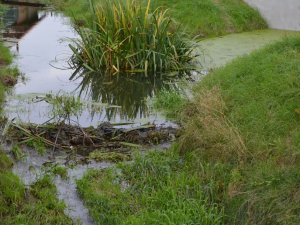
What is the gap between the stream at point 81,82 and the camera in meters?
5.10

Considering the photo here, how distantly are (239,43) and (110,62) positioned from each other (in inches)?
165

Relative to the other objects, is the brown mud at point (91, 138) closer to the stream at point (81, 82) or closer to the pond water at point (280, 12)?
the stream at point (81, 82)

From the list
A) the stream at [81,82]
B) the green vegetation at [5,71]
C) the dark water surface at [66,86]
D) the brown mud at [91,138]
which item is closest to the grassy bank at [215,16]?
the stream at [81,82]

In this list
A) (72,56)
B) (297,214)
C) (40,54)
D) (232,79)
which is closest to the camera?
(297,214)

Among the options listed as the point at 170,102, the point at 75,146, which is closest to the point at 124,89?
the point at 170,102

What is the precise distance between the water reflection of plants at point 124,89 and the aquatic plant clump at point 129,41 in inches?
9.7

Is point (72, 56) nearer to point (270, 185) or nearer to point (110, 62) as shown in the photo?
point (110, 62)

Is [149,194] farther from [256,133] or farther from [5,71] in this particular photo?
[5,71]

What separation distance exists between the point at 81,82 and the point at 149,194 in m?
4.87

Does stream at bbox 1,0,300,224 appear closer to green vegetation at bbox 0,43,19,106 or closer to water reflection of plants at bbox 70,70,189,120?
water reflection of plants at bbox 70,70,189,120

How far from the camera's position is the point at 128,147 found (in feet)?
18.2

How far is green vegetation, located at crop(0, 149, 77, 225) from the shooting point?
3.84 meters

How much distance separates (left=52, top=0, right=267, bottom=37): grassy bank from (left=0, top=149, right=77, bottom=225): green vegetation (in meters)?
9.03

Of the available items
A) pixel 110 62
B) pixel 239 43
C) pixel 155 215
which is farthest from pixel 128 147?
pixel 239 43
